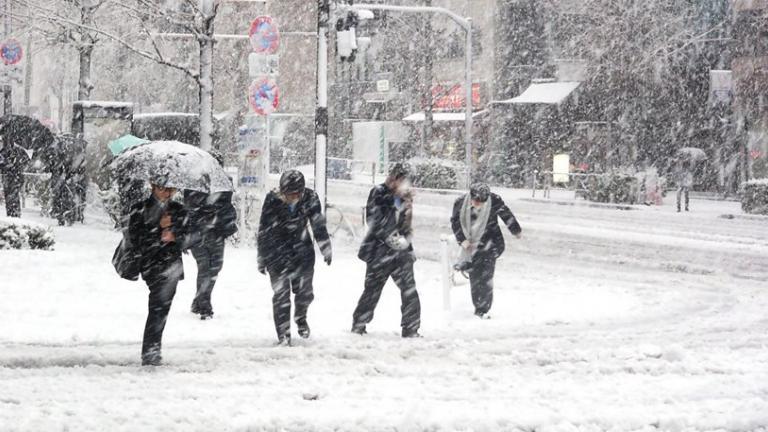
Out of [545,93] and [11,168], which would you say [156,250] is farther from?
[545,93]

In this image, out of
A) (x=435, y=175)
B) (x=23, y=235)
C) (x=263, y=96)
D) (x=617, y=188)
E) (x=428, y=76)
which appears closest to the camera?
(x=23, y=235)

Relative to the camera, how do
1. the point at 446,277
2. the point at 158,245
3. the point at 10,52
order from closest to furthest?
the point at 158,245 < the point at 446,277 < the point at 10,52

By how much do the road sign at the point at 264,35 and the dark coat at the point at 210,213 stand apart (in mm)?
6349

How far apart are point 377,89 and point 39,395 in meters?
46.0

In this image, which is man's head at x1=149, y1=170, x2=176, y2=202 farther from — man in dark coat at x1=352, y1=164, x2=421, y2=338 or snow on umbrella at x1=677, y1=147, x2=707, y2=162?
snow on umbrella at x1=677, y1=147, x2=707, y2=162

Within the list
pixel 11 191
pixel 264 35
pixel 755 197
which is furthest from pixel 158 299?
pixel 755 197

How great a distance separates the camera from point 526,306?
40.3ft

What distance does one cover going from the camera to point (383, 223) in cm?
986

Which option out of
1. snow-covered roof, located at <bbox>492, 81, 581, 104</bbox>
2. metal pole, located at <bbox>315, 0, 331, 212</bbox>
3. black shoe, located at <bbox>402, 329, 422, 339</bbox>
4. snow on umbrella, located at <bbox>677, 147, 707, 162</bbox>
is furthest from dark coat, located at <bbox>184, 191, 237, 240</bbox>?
snow-covered roof, located at <bbox>492, 81, 581, 104</bbox>

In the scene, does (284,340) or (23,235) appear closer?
(284,340)

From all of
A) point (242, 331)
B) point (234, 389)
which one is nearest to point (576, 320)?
point (242, 331)

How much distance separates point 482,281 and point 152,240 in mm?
4467

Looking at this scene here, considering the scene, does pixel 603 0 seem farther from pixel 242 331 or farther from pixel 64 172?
pixel 242 331

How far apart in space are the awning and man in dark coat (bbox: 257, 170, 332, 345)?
35.9 meters
